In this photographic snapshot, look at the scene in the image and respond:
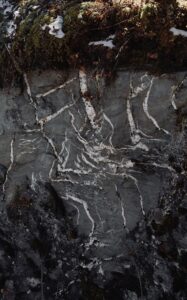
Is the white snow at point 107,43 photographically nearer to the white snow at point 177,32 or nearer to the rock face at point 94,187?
the rock face at point 94,187

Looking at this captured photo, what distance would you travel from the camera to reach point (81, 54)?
4852 millimetres

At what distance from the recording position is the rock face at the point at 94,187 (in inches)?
196

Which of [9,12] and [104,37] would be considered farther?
[9,12]

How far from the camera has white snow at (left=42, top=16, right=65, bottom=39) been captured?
4.91m

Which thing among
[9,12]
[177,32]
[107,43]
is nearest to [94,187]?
[107,43]

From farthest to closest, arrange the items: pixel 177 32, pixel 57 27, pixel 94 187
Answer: pixel 94 187 < pixel 57 27 < pixel 177 32

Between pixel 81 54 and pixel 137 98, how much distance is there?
2.86 feet

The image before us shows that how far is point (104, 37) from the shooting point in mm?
4844

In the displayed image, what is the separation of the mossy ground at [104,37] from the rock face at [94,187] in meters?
0.19

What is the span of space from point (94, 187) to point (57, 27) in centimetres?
215

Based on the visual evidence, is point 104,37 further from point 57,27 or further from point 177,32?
point 177,32

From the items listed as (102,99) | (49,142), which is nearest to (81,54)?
(102,99)

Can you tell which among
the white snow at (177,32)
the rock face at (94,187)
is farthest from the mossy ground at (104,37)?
the rock face at (94,187)

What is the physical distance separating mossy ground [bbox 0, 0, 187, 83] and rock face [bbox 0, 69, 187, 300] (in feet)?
0.61
